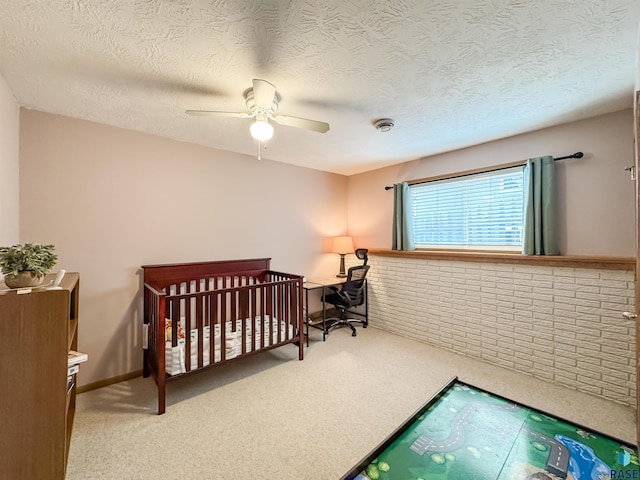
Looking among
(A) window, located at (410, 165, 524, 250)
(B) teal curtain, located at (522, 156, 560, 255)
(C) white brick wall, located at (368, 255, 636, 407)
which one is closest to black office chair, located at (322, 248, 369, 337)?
(C) white brick wall, located at (368, 255, 636, 407)

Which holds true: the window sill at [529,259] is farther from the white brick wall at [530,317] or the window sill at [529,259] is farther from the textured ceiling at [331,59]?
the textured ceiling at [331,59]

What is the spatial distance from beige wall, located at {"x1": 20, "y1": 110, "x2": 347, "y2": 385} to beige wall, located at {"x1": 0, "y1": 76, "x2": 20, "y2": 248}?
0.10 metres

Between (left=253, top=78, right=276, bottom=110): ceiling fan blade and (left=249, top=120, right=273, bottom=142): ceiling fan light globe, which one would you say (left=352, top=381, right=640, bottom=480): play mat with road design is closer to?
(left=249, top=120, right=273, bottom=142): ceiling fan light globe

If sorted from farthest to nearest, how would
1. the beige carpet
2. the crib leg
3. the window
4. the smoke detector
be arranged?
1. the window
2. the smoke detector
3. the crib leg
4. the beige carpet

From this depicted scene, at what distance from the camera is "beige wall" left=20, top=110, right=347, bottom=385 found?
2.17m

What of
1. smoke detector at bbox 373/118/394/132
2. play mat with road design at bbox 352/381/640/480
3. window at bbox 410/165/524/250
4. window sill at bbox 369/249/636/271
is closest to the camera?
play mat with road design at bbox 352/381/640/480

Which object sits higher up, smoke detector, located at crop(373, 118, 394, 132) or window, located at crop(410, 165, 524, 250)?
smoke detector, located at crop(373, 118, 394, 132)

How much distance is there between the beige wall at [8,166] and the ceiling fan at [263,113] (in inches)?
46.5

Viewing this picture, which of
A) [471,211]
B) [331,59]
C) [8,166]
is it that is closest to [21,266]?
[8,166]

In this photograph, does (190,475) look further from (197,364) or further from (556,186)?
(556,186)

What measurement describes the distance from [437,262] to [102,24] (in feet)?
11.1

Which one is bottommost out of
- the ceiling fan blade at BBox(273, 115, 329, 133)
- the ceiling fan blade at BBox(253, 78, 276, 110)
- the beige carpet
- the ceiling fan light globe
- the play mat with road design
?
the beige carpet

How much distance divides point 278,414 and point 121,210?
222 cm

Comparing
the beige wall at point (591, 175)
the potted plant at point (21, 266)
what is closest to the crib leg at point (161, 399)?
the potted plant at point (21, 266)
